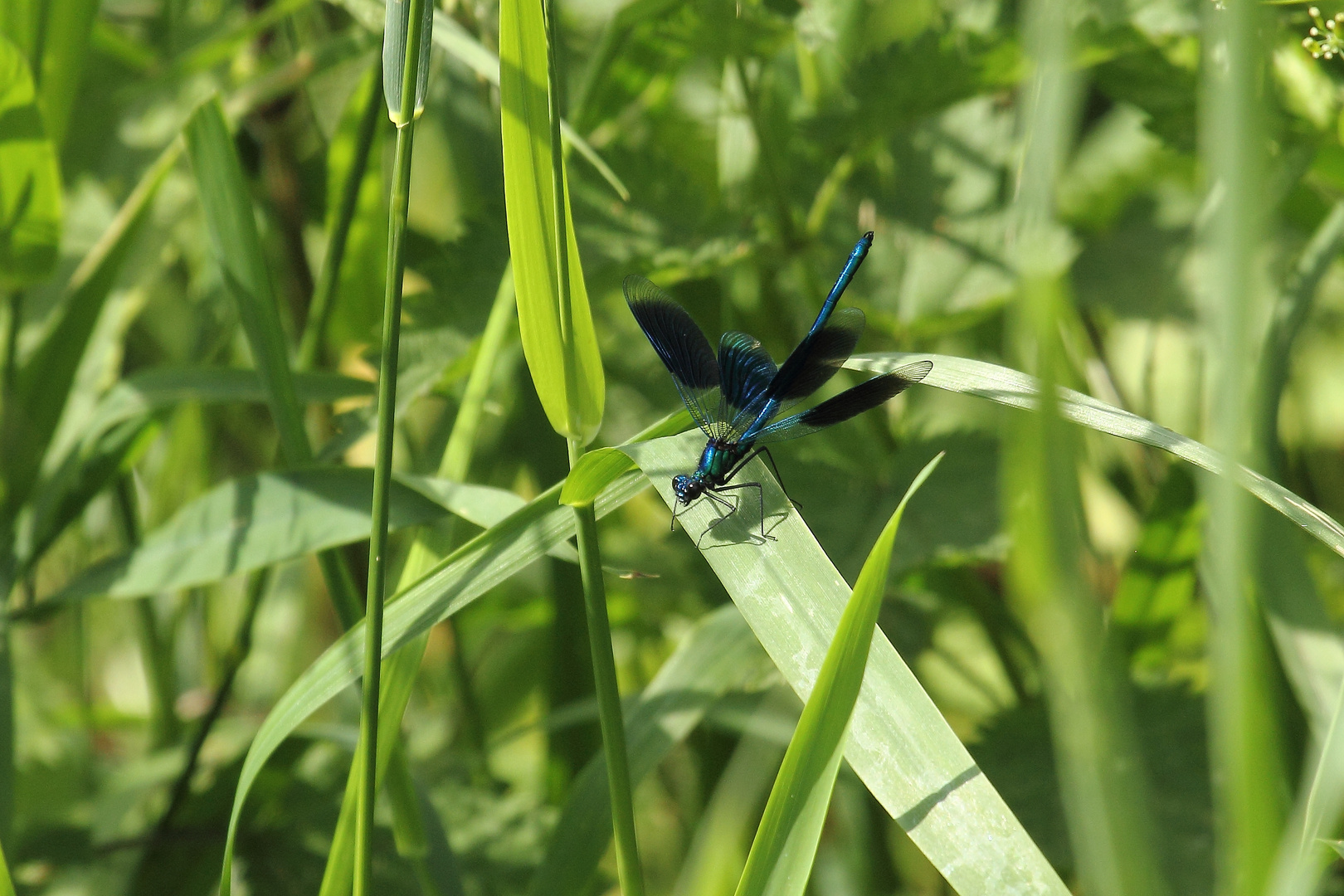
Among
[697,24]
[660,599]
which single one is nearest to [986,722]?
[660,599]

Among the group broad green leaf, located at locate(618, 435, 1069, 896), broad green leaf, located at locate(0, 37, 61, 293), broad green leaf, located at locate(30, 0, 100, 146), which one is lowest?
broad green leaf, located at locate(618, 435, 1069, 896)

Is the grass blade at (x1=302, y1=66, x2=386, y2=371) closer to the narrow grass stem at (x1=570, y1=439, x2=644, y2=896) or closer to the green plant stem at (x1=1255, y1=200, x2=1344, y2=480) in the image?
the narrow grass stem at (x1=570, y1=439, x2=644, y2=896)

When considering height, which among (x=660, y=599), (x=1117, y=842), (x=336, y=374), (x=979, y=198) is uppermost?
(x=336, y=374)

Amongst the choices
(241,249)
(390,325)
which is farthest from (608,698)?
(241,249)

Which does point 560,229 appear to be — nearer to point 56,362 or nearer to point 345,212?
point 345,212

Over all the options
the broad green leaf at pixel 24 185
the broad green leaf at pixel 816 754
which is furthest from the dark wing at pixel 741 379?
the broad green leaf at pixel 24 185

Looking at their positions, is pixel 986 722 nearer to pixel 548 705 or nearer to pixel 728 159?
pixel 548 705

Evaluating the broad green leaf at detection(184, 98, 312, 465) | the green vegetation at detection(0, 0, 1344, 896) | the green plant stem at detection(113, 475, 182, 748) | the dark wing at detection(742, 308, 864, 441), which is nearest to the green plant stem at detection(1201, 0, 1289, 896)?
the green vegetation at detection(0, 0, 1344, 896)

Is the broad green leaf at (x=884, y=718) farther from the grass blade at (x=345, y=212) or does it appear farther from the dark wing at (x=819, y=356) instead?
the grass blade at (x=345, y=212)
